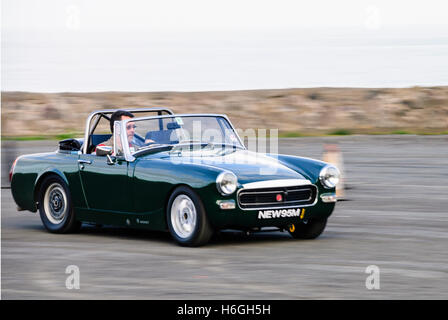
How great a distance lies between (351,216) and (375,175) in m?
5.95

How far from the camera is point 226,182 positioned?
30.0ft

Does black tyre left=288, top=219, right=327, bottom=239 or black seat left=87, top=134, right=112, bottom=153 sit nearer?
black tyre left=288, top=219, right=327, bottom=239

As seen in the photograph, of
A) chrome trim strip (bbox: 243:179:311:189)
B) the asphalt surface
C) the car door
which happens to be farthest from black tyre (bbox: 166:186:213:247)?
the car door

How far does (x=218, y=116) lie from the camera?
1129 centimetres

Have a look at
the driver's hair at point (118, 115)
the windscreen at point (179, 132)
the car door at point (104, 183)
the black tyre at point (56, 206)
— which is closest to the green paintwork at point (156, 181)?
the car door at point (104, 183)

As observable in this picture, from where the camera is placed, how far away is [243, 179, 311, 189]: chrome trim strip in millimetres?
9273

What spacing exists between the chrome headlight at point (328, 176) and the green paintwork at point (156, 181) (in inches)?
2.0

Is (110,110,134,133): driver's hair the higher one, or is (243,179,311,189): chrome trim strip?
(110,110,134,133): driver's hair

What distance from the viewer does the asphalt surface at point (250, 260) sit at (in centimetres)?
727

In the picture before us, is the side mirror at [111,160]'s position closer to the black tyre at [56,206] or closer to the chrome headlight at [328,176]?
the black tyre at [56,206]

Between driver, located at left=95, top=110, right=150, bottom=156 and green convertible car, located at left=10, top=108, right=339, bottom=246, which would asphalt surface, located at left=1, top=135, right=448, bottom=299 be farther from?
driver, located at left=95, top=110, right=150, bottom=156

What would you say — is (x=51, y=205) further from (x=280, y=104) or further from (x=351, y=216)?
(x=280, y=104)

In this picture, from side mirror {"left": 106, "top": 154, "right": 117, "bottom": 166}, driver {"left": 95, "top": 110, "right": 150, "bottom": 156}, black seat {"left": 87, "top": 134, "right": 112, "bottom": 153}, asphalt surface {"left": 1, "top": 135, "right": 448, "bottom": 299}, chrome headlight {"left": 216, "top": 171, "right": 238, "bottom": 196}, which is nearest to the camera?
asphalt surface {"left": 1, "top": 135, "right": 448, "bottom": 299}
